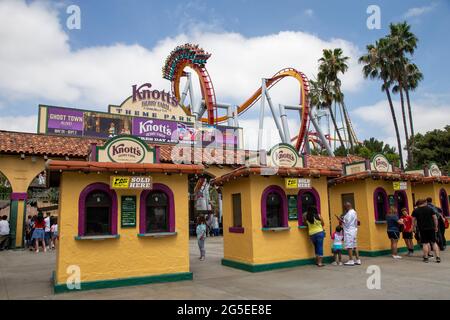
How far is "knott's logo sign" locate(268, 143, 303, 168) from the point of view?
34.1 ft

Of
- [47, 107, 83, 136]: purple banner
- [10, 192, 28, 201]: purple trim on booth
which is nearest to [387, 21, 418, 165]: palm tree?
[47, 107, 83, 136]: purple banner

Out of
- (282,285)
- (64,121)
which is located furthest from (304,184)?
(64,121)

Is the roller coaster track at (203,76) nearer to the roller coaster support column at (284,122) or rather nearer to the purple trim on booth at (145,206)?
the roller coaster support column at (284,122)

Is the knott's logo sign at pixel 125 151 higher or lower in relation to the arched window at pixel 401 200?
higher

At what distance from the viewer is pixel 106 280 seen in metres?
8.03

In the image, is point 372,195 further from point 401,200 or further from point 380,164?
point 401,200

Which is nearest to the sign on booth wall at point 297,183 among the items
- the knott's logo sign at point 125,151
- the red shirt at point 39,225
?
the knott's logo sign at point 125,151

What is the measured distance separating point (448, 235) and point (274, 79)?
69.7ft

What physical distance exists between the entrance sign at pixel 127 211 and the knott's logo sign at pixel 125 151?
Answer: 3.07ft

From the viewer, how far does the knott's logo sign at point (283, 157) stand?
1041 centimetres

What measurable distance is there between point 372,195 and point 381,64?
20320mm

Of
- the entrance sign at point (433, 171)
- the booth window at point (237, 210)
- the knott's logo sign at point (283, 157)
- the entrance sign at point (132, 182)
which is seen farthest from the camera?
the entrance sign at point (433, 171)

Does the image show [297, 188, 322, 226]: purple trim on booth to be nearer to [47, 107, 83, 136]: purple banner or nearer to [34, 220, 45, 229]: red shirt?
[34, 220, 45, 229]: red shirt
